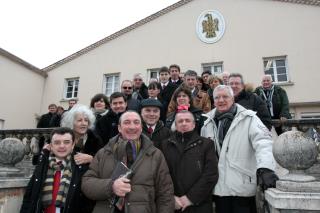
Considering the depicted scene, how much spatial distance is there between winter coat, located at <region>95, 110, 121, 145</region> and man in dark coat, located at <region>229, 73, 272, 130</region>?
189 centimetres

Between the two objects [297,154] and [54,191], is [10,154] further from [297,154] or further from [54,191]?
[297,154]

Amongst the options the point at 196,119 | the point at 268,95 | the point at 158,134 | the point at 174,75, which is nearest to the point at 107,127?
the point at 158,134

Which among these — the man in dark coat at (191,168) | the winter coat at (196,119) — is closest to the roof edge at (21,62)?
the winter coat at (196,119)

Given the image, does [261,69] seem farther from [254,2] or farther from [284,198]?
[284,198]

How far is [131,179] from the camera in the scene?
2514 mm

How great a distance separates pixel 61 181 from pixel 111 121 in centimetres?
149

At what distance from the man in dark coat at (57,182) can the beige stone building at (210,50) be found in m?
10.8

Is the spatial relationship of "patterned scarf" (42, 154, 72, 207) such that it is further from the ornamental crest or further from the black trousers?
the ornamental crest

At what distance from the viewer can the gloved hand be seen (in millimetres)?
2365

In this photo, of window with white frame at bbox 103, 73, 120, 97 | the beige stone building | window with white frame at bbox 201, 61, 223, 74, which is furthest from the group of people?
window with white frame at bbox 103, 73, 120, 97

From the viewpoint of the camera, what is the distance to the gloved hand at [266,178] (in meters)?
2.37

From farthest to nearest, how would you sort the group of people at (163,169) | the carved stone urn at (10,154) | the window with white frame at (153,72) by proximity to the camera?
the window with white frame at (153,72) → the carved stone urn at (10,154) → the group of people at (163,169)

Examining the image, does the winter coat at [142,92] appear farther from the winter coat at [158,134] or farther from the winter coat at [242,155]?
the winter coat at [242,155]

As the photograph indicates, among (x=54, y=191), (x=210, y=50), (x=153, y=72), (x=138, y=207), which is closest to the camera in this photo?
(x=138, y=207)
